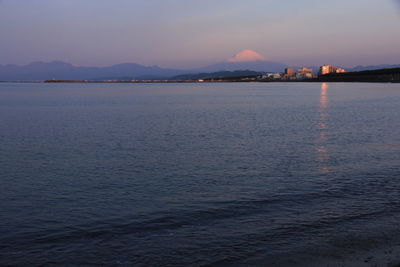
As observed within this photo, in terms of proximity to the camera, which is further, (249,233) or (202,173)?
(202,173)

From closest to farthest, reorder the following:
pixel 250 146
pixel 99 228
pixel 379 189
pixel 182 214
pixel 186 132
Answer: pixel 99 228 < pixel 182 214 < pixel 379 189 < pixel 250 146 < pixel 186 132

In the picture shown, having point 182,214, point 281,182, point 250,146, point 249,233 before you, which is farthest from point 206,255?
point 250,146

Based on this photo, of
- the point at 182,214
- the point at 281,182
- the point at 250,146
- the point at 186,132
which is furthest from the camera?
the point at 186,132

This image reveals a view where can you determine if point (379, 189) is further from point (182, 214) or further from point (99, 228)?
point (99, 228)

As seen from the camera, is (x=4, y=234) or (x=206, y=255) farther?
(x=4, y=234)

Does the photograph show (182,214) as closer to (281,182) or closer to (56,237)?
(56,237)

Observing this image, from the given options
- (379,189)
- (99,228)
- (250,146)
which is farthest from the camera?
(250,146)

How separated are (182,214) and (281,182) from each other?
570 centimetres

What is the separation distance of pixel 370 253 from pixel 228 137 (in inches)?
882

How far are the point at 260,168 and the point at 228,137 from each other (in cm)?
1177

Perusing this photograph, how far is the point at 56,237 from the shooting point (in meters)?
11.6

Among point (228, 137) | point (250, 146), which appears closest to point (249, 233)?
point (250, 146)

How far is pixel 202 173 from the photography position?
19438mm

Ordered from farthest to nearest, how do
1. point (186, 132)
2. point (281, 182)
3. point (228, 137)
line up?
point (186, 132) → point (228, 137) → point (281, 182)
